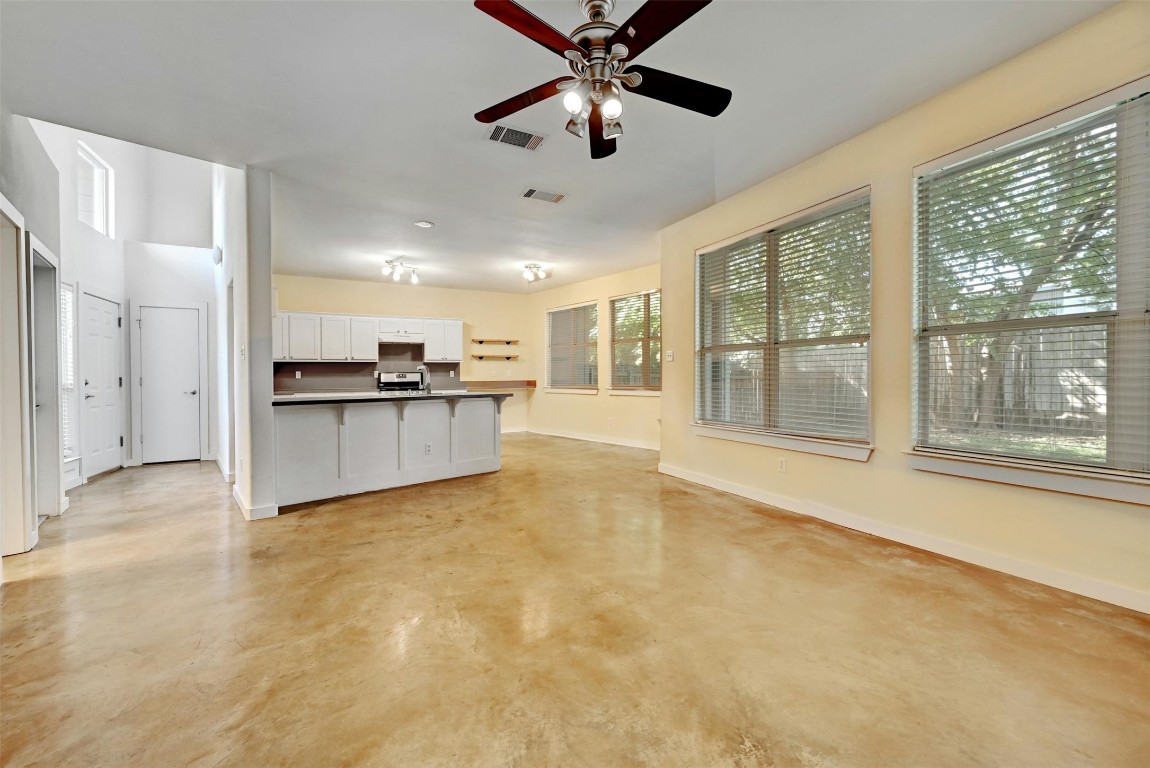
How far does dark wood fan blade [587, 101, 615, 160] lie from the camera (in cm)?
266

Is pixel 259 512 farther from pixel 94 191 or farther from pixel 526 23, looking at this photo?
pixel 94 191

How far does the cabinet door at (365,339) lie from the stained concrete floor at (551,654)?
184 inches

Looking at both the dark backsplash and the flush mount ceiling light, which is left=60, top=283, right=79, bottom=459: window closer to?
the dark backsplash

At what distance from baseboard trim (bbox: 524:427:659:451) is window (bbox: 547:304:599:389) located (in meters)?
0.87

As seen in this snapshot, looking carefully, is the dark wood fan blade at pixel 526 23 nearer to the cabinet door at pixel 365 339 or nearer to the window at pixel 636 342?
the window at pixel 636 342

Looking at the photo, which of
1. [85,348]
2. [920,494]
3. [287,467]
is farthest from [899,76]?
[85,348]

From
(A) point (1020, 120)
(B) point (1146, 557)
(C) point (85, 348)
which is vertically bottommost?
(B) point (1146, 557)

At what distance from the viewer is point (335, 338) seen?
25.6ft

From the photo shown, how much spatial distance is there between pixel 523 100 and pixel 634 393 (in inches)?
226

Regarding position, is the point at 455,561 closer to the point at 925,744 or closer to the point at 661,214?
the point at 925,744

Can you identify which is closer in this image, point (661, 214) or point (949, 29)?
point (949, 29)

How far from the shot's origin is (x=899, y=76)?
2857 mm

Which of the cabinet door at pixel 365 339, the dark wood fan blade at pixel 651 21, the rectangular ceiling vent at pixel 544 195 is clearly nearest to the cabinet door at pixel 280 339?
the cabinet door at pixel 365 339

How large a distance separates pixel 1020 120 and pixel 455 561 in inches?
162
